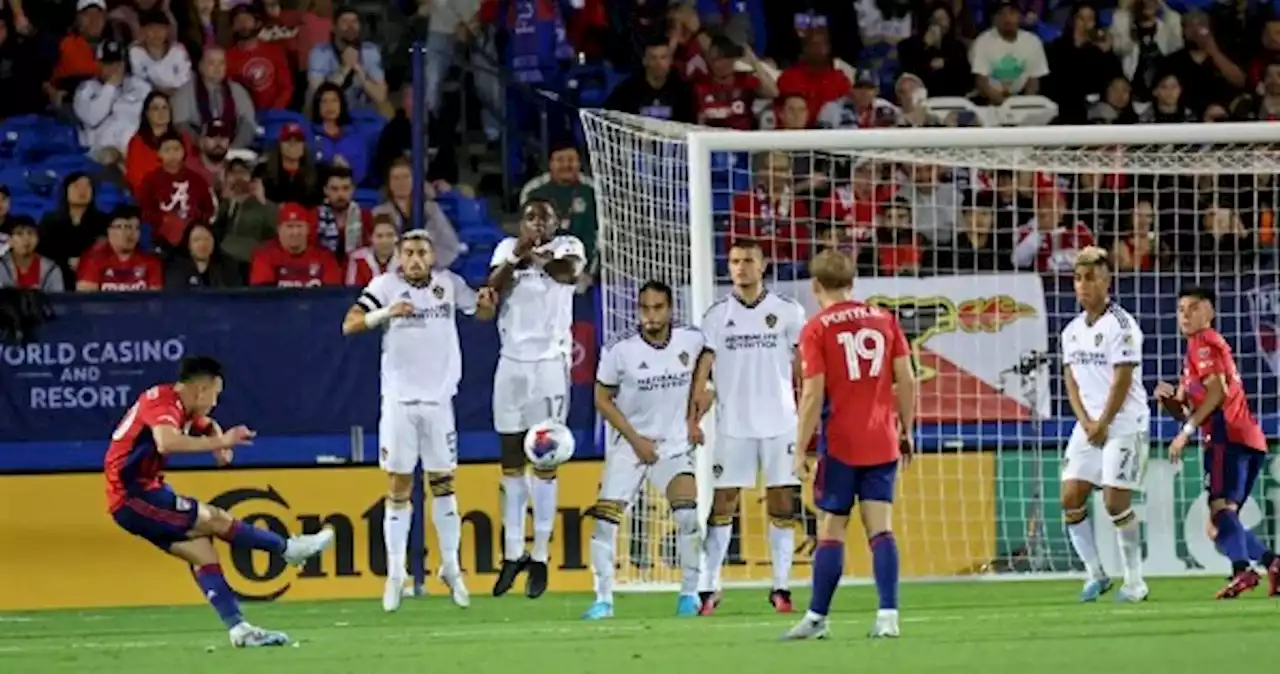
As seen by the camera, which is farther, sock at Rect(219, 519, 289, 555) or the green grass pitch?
sock at Rect(219, 519, 289, 555)

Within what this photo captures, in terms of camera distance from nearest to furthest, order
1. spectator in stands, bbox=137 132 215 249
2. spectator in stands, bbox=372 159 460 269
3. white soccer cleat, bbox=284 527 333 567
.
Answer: white soccer cleat, bbox=284 527 333 567 → spectator in stands, bbox=372 159 460 269 → spectator in stands, bbox=137 132 215 249

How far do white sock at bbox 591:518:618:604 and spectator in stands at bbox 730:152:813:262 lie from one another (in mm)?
3796

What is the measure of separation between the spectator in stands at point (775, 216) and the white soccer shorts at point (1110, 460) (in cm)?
313

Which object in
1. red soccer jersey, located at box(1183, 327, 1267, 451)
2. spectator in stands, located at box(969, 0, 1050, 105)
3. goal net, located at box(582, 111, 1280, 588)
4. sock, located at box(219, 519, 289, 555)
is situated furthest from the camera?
spectator in stands, located at box(969, 0, 1050, 105)

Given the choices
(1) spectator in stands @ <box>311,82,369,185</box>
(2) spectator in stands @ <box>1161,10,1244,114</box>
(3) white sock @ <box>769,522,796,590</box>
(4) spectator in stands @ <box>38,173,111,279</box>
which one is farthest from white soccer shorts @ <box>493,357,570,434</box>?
(2) spectator in stands @ <box>1161,10,1244,114</box>

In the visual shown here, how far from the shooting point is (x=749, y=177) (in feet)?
60.8

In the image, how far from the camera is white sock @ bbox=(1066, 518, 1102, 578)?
15500mm

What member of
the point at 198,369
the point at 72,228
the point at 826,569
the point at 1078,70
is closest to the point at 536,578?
the point at 198,369

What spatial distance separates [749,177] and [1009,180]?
6.01 feet

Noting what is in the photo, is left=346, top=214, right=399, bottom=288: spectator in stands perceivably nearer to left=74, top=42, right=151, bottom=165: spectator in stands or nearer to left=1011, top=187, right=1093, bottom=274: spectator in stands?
left=74, top=42, right=151, bottom=165: spectator in stands

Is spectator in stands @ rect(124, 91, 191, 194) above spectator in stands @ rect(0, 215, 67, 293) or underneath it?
above

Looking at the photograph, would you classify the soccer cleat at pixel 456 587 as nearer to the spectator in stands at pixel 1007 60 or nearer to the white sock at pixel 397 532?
the white sock at pixel 397 532

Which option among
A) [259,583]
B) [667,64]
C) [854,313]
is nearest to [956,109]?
[667,64]

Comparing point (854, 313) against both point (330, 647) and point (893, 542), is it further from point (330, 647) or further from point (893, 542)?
point (330, 647)
